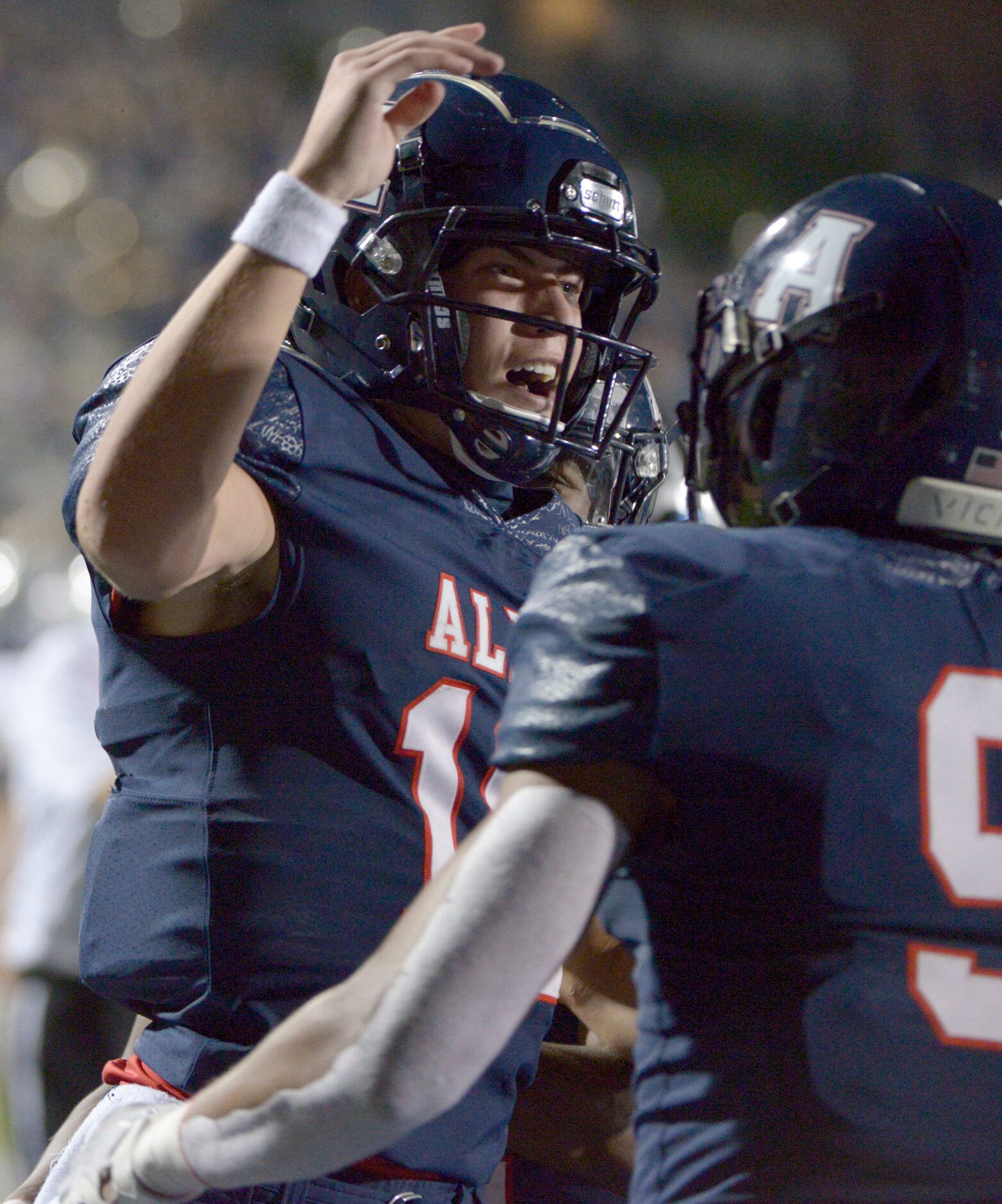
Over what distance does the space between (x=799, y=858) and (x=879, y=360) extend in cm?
42

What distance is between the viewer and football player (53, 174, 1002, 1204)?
2.93 ft

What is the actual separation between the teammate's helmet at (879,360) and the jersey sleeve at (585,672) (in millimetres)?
235

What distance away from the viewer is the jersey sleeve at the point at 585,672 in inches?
36.0

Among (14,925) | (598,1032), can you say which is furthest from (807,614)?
(14,925)

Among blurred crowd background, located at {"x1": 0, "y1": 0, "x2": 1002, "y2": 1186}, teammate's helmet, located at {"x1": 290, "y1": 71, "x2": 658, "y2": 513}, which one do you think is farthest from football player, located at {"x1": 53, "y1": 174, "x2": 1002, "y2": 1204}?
blurred crowd background, located at {"x1": 0, "y1": 0, "x2": 1002, "y2": 1186}

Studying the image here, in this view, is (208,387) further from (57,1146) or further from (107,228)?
(107,228)

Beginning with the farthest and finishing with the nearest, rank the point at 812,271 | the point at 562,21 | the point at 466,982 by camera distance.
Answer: the point at 562,21, the point at 812,271, the point at 466,982

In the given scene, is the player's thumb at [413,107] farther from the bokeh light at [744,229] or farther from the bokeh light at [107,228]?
the bokeh light at [107,228]

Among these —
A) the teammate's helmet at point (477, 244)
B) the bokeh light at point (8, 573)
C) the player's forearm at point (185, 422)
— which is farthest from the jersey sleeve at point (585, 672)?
the bokeh light at point (8, 573)

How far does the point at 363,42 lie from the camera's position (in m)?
8.95

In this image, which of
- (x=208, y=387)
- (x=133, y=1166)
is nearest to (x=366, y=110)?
(x=208, y=387)

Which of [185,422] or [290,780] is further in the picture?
[290,780]

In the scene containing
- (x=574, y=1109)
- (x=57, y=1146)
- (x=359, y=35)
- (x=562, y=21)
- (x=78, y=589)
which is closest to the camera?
(x=57, y=1146)

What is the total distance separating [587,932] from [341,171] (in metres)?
1.01
